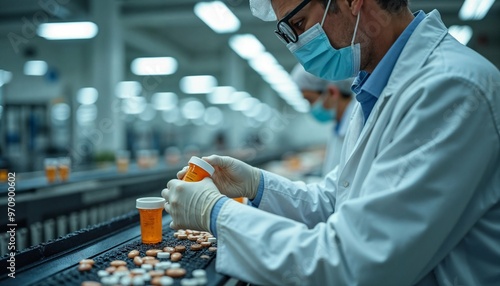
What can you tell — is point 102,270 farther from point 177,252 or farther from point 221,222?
point 221,222

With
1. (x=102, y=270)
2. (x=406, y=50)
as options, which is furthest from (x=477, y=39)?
(x=102, y=270)

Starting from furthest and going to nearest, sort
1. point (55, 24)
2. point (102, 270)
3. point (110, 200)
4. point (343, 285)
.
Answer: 1. point (55, 24)
2. point (110, 200)
3. point (102, 270)
4. point (343, 285)

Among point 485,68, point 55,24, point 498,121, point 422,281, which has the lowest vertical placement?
point 422,281

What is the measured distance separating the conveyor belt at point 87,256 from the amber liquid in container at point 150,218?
0.03m

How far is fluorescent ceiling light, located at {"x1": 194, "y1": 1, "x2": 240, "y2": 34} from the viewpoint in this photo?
19.3ft

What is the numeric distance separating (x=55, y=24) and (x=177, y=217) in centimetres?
668

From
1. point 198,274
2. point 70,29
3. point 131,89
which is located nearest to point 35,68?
point 131,89

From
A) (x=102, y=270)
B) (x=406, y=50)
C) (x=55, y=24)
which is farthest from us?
(x=55, y=24)

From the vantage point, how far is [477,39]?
951 cm

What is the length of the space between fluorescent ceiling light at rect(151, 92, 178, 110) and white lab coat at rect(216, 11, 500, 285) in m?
17.9

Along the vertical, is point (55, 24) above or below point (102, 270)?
above

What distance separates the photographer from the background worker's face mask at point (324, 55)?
134 centimetres

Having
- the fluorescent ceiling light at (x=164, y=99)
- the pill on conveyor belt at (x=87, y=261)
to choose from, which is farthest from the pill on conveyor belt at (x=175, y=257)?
the fluorescent ceiling light at (x=164, y=99)

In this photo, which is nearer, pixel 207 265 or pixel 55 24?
pixel 207 265
